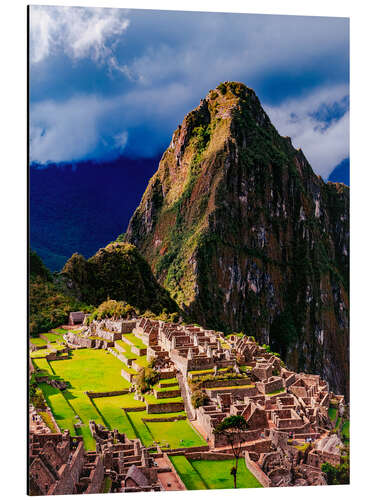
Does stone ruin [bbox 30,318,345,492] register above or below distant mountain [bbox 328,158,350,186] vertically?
below

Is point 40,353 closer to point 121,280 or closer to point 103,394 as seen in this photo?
point 103,394

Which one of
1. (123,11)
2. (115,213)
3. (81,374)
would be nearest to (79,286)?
(115,213)

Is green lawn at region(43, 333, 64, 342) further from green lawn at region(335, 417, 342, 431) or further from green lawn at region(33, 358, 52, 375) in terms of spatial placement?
green lawn at region(335, 417, 342, 431)

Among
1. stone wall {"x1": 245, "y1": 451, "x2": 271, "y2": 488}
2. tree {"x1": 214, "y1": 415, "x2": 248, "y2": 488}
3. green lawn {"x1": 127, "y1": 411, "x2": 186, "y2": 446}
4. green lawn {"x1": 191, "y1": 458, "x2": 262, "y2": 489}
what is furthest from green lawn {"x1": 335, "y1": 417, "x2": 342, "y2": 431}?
green lawn {"x1": 127, "y1": 411, "x2": 186, "y2": 446}

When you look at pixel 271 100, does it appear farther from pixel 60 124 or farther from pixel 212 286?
pixel 212 286

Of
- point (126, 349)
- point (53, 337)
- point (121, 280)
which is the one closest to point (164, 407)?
point (53, 337)

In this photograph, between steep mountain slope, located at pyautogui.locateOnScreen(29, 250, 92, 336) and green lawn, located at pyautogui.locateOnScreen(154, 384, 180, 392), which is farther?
green lawn, located at pyautogui.locateOnScreen(154, 384, 180, 392)
